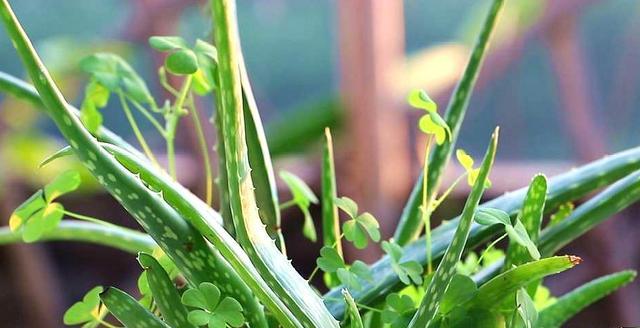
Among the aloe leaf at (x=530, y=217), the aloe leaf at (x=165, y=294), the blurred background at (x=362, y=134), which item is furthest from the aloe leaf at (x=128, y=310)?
the blurred background at (x=362, y=134)

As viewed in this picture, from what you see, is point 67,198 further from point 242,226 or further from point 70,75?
point 242,226

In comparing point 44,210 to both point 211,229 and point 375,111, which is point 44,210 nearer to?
point 211,229

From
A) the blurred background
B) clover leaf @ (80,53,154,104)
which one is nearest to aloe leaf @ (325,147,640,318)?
clover leaf @ (80,53,154,104)

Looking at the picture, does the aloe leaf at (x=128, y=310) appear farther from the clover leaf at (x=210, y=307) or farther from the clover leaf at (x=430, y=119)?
the clover leaf at (x=430, y=119)

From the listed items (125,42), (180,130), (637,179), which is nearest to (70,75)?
(125,42)

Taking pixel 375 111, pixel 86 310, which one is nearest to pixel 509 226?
pixel 86 310

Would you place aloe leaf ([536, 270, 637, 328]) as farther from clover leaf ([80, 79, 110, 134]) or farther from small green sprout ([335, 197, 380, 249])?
clover leaf ([80, 79, 110, 134])
